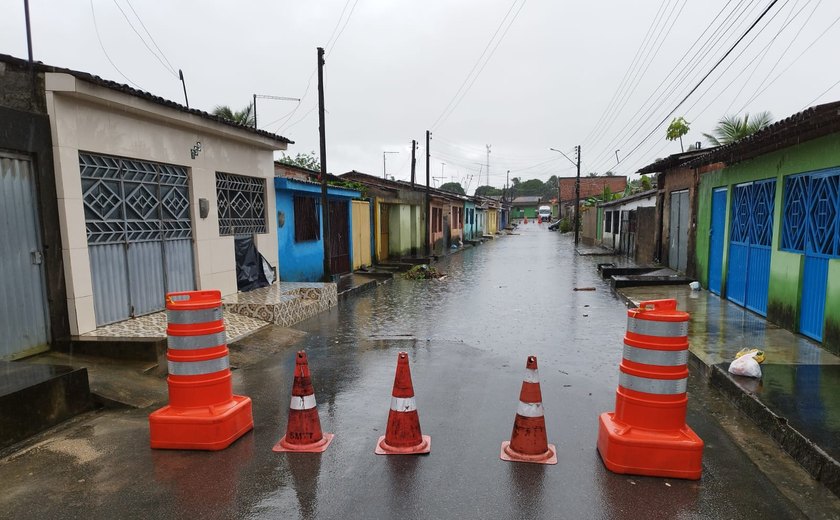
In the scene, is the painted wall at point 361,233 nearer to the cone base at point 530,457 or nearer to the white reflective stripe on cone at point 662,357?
the cone base at point 530,457

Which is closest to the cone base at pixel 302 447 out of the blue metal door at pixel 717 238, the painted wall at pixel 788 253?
the painted wall at pixel 788 253

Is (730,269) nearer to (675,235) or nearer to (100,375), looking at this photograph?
(675,235)

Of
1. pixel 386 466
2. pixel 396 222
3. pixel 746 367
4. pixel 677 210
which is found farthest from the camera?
pixel 396 222

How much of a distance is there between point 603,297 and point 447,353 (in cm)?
660

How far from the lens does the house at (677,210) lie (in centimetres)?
1370

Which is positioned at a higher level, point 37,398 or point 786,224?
point 786,224

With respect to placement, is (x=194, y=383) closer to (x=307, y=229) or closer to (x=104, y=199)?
(x=104, y=199)

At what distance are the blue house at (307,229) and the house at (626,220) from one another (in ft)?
36.7

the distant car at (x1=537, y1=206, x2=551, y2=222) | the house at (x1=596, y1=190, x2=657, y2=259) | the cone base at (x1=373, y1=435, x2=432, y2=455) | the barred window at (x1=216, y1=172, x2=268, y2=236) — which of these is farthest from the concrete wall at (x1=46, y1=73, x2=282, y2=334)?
the distant car at (x1=537, y1=206, x2=551, y2=222)

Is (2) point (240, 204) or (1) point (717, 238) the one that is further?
(1) point (717, 238)

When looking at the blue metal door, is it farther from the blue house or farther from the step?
the step

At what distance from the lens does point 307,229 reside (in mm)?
14250

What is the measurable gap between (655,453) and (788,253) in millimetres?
6134

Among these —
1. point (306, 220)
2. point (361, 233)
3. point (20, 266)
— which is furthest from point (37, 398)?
point (361, 233)
